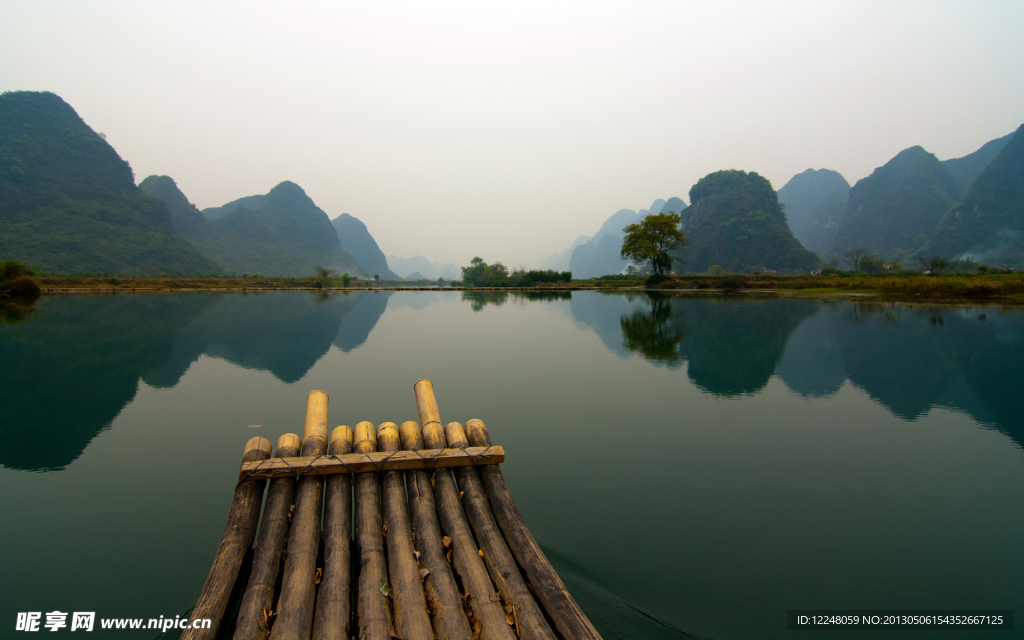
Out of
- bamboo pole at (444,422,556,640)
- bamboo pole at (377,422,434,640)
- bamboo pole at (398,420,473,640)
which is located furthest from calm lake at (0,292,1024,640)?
bamboo pole at (377,422,434,640)

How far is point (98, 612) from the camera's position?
3.38m

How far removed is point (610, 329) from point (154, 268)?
11461cm

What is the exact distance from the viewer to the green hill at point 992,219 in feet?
345

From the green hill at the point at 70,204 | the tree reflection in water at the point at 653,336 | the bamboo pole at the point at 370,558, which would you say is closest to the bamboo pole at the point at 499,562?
the bamboo pole at the point at 370,558

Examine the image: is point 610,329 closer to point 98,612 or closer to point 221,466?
point 221,466

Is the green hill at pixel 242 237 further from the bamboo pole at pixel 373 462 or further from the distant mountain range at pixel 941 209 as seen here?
the distant mountain range at pixel 941 209

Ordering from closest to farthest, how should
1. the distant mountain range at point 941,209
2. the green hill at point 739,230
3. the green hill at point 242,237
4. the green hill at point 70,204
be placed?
the green hill at point 70,204 → the distant mountain range at point 941,209 → the green hill at point 739,230 → the green hill at point 242,237

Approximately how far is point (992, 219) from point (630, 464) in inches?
6404

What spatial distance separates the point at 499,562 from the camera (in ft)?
9.91

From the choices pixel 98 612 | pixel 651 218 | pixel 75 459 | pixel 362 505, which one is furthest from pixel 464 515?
pixel 651 218

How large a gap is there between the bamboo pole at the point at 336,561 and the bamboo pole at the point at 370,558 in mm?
80

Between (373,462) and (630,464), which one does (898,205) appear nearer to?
(630,464)

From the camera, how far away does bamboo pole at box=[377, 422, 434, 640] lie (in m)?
2.47

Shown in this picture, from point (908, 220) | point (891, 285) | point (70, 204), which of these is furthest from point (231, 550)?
point (908, 220)
